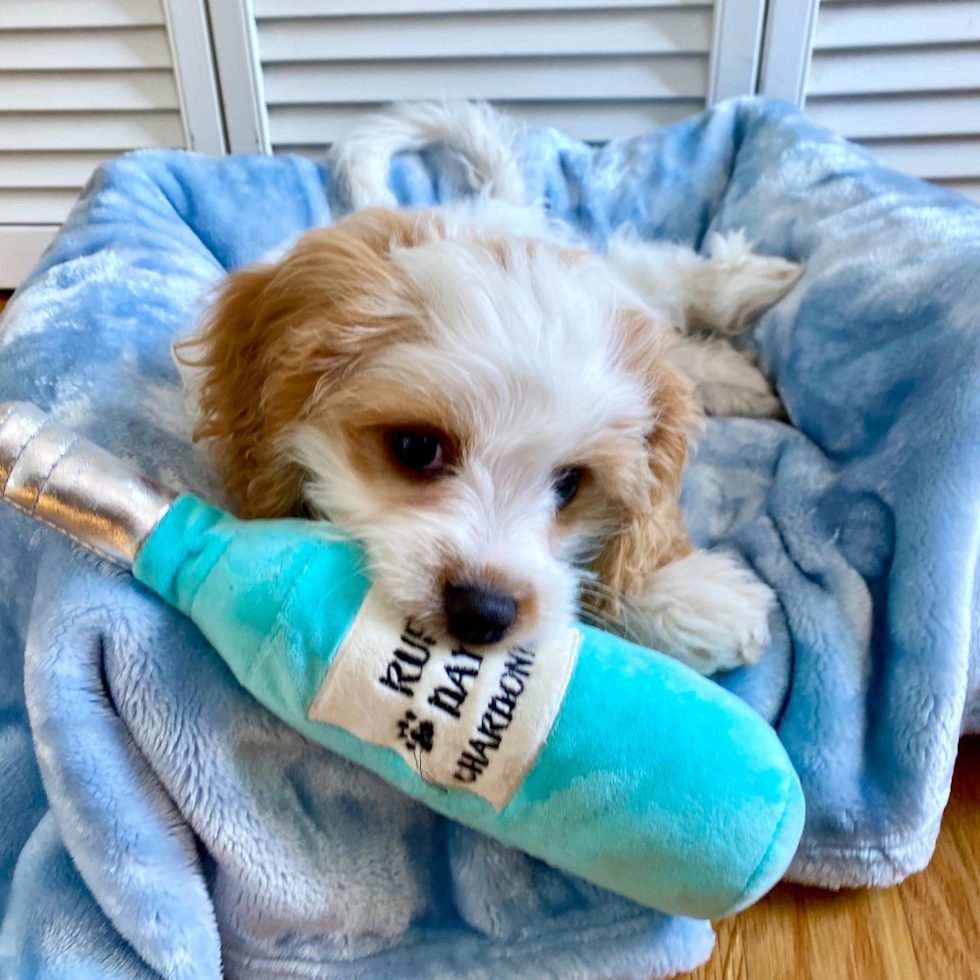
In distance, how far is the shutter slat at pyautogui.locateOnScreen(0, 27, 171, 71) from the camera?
2246 millimetres

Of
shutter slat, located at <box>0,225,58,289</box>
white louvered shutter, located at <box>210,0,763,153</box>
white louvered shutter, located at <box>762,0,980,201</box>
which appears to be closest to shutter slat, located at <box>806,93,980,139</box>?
white louvered shutter, located at <box>762,0,980,201</box>

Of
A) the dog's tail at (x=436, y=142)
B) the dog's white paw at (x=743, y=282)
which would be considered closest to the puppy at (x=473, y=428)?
the dog's white paw at (x=743, y=282)

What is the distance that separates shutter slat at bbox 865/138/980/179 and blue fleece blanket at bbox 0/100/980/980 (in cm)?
65

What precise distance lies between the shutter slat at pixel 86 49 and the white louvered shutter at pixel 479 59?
170mm

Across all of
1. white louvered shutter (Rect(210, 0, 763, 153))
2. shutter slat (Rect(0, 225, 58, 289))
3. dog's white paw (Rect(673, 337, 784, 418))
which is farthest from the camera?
shutter slat (Rect(0, 225, 58, 289))

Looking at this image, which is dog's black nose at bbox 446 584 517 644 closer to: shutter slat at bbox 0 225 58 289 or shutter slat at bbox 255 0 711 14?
shutter slat at bbox 255 0 711 14

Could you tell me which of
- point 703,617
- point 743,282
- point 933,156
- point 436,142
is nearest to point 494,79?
A: point 436,142

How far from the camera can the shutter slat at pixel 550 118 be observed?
92.0 inches

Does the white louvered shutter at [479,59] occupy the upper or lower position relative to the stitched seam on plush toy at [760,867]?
upper

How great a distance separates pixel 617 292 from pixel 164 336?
2.56 ft

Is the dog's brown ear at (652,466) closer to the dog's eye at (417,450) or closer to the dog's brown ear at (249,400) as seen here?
the dog's eye at (417,450)

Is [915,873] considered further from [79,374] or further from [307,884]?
[79,374]

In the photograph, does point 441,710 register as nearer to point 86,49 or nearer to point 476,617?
point 476,617

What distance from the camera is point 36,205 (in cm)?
254
